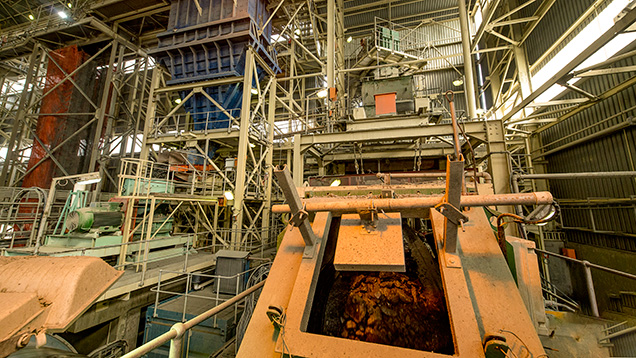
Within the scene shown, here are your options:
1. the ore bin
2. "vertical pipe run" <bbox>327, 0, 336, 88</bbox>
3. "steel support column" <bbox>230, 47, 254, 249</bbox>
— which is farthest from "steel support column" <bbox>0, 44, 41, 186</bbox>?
the ore bin

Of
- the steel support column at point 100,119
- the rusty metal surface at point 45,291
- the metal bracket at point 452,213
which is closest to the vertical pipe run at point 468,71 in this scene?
the metal bracket at point 452,213

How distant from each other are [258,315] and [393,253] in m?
1.18

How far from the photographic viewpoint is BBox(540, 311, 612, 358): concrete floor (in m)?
2.05

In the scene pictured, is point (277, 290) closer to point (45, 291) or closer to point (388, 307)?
point (388, 307)

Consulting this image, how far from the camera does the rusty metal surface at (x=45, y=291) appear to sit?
1.22 m

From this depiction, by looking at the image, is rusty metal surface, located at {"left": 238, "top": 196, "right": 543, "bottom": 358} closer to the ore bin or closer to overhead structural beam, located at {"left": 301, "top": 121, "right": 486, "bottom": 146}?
the ore bin

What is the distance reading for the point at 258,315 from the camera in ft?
6.15

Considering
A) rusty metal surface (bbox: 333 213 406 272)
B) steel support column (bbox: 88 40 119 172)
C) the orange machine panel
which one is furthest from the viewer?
steel support column (bbox: 88 40 119 172)

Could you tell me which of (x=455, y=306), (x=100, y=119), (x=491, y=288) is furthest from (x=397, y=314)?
(x=100, y=119)

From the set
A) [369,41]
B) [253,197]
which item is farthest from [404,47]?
[253,197]

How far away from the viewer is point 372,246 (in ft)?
6.39

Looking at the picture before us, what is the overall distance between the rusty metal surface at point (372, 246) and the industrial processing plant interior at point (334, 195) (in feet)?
0.06

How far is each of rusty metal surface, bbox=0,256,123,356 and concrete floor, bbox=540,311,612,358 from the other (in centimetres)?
352

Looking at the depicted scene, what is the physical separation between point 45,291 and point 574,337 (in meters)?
4.38
